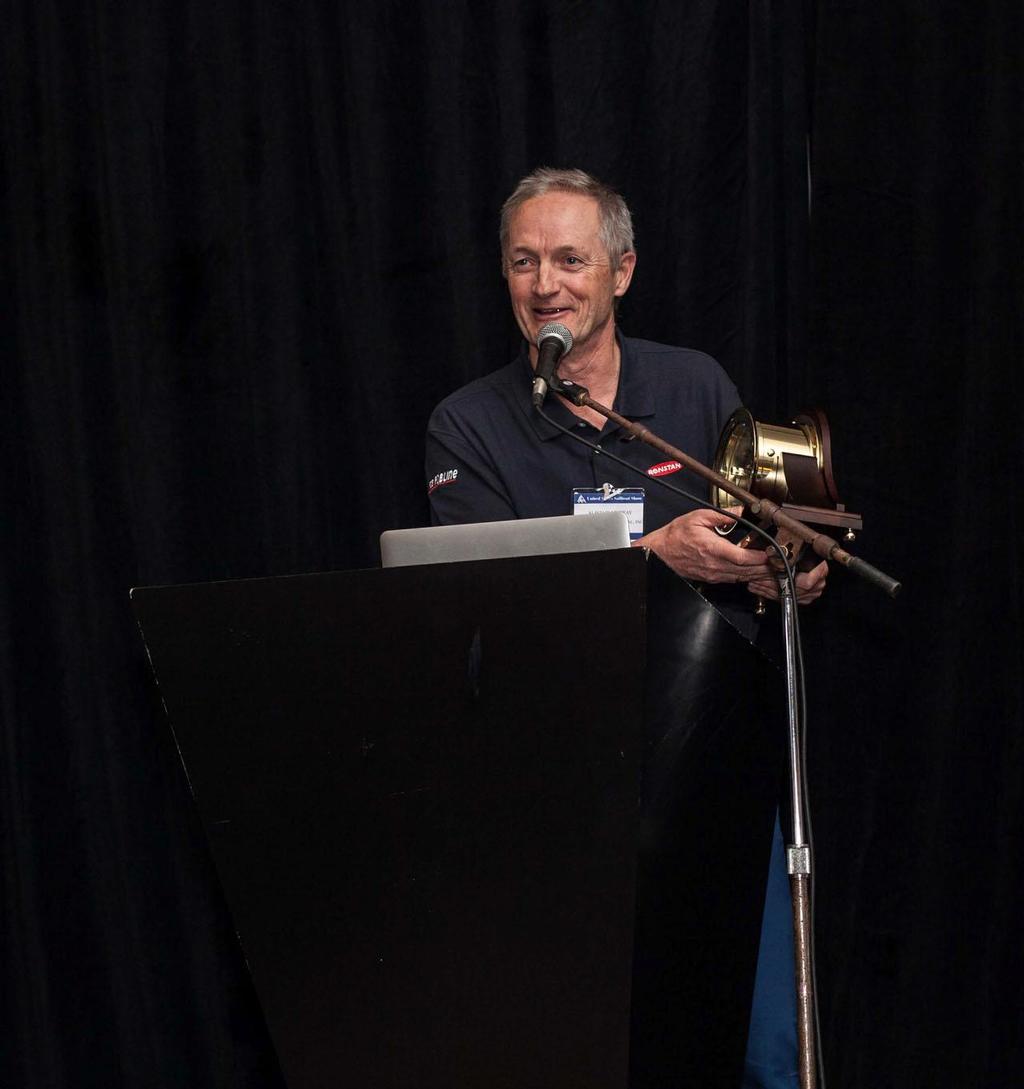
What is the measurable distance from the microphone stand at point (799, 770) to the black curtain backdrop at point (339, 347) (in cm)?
99

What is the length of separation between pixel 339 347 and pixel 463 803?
1.46 metres

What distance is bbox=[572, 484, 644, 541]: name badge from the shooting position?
208cm

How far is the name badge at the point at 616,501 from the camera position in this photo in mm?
2076

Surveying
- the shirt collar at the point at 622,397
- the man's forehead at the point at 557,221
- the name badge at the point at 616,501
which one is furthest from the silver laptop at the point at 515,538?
the man's forehead at the point at 557,221

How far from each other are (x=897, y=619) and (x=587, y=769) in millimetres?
1337

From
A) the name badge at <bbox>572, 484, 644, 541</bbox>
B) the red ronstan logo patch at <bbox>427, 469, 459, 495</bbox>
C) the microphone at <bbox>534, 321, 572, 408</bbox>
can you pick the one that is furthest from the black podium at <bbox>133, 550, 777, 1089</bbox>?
the red ronstan logo patch at <bbox>427, 469, 459, 495</bbox>

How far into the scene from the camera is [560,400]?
7.36 ft

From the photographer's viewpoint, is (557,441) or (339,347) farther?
(339,347)

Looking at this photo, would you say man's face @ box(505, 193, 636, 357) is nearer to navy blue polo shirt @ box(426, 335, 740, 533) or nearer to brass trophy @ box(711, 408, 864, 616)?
navy blue polo shirt @ box(426, 335, 740, 533)

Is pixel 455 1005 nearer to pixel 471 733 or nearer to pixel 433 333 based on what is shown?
pixel 471 733

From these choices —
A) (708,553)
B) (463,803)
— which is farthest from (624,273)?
(463,803)

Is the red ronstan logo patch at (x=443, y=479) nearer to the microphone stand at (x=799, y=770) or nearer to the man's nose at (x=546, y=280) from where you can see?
the man's nose at (x=546, y=280)

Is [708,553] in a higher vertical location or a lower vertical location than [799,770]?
higher

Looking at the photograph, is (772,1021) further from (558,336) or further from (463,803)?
(558,336)
